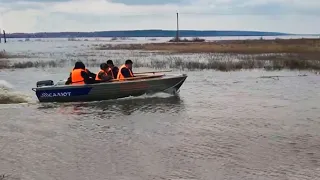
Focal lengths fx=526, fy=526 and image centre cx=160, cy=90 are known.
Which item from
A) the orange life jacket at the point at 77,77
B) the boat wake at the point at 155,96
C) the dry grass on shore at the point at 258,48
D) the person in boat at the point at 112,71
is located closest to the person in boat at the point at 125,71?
the person in boat at the point at 112,71

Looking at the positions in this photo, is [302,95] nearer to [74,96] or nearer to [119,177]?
[74,96]

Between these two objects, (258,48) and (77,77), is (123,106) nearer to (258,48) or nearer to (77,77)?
(77,77)

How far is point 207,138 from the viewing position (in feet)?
41.5

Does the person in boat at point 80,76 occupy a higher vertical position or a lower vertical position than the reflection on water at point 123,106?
higher

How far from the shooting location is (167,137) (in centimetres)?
1286

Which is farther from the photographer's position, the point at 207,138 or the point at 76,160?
the point at 207,138

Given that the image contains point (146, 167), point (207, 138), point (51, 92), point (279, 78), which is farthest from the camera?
point (279, 78)

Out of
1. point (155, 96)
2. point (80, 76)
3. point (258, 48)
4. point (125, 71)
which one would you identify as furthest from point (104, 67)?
point (258, 48)

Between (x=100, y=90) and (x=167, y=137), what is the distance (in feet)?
23.7

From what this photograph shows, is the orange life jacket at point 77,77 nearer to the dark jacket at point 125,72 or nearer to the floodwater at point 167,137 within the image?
the floodwater at point 167,137

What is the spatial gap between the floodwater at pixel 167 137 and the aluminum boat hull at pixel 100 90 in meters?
0.33

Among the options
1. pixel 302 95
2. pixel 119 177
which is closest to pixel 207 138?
pixel 119 177

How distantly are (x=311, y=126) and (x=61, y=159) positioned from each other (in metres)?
6.89

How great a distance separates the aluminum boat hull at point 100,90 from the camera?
63.2 ft
